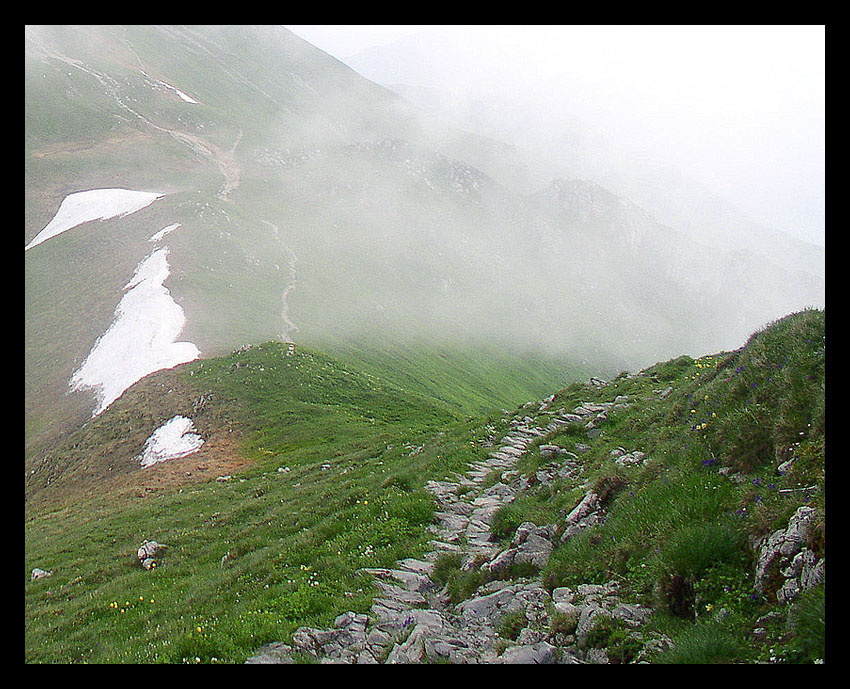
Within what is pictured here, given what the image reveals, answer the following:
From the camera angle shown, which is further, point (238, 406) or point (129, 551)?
point (238, 406)

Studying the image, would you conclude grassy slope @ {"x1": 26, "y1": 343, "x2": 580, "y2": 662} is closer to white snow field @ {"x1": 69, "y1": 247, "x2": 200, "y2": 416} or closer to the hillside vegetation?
the hillside vegetation

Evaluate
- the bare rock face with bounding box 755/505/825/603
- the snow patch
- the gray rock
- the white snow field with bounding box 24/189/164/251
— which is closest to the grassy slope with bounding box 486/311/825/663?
the bare rock face with bounding box 755/505/825/603

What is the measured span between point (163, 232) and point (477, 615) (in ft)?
383

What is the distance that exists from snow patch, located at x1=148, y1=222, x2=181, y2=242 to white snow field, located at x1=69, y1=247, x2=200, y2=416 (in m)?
27.2

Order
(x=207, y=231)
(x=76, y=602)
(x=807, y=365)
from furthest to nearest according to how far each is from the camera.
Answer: (x=207, y=231) < (x=76, y=602) < (x=807, y=365)

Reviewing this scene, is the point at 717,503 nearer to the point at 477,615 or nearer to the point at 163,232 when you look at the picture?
the point at 477,615

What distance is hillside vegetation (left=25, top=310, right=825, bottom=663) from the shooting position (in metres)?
7.72

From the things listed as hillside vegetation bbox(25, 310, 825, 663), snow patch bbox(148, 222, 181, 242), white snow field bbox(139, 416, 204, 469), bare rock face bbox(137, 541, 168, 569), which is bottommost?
white snow field bbox(139, 416, 204, 469)

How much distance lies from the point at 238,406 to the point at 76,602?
31.5 metres

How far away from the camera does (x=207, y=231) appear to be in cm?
11462

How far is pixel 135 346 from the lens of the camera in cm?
6544

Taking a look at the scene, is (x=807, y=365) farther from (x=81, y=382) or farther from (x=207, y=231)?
(x=207, y=231)

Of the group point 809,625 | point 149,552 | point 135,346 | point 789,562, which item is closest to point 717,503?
point 789,562
